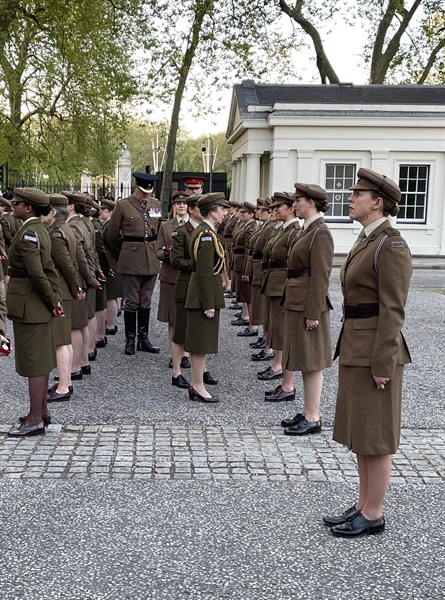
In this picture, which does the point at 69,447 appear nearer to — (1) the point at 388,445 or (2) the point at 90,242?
(1) the point at 388,445

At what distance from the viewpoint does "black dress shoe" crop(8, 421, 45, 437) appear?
640 centimetres

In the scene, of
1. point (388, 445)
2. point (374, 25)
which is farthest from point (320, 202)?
point (374, 25)

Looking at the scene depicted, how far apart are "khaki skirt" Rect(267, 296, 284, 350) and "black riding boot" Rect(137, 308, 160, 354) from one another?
7.57ft

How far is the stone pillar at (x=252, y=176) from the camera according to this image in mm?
28500

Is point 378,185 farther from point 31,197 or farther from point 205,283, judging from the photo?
point 205,283

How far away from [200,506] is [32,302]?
236cm

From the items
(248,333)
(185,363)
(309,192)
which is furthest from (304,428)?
(248,333)

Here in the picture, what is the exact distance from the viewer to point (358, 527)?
463cm

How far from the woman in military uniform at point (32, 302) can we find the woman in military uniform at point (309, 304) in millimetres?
Result: 1980

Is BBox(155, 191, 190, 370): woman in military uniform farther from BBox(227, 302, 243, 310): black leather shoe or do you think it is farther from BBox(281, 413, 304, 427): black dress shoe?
BBox(227, 302, 243, 310): black leather shoe

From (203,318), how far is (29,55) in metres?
26.1

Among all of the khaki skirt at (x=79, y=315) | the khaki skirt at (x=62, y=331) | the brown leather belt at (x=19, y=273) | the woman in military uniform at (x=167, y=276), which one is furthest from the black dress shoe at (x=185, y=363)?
the brown leather belt at (x=19, y=273)

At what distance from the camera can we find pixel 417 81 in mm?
44469

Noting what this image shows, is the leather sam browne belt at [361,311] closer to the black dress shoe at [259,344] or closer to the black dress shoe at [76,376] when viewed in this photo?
the black dress shoe at [76,376]
